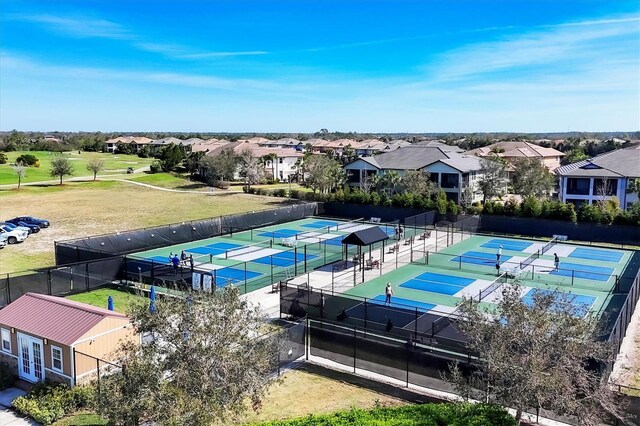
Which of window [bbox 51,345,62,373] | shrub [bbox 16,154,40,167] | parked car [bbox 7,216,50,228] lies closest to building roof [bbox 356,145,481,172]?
parked car [bbox 7,216,50,228]

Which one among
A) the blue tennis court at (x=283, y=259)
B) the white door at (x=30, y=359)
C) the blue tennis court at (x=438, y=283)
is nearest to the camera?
the white door at (x=30, y=359)

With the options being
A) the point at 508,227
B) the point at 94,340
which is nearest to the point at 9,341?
the point at 94,340

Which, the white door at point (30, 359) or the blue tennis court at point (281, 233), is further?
the blue tennis court at point (281, 233)

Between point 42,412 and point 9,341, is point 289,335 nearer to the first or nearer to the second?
point 42,412

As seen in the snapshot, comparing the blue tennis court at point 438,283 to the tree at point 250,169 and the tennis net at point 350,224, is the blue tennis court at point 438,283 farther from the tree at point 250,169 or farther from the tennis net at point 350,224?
the tree at point 250,169

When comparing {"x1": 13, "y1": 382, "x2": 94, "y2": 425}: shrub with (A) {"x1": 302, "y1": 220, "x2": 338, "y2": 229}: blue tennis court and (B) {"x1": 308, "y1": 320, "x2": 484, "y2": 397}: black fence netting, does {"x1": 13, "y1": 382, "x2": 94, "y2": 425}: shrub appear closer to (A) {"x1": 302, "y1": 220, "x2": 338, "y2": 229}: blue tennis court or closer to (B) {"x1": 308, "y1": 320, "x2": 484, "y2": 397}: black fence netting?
(B) {"x1": 308, "y1": 320, "x2": 484, "y2": 397}: black fence netting

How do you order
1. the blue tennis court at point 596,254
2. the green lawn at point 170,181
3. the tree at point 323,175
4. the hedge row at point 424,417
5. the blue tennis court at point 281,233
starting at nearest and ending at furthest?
the hedge row at point 424,417, the blue tennis court at point 596,254, the blue tennis court at point 281,233, the tree at point 323,175, the green lawn at point 170,181

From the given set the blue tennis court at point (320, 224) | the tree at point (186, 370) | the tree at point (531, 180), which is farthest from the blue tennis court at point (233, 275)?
the tree at point (531, 180)
